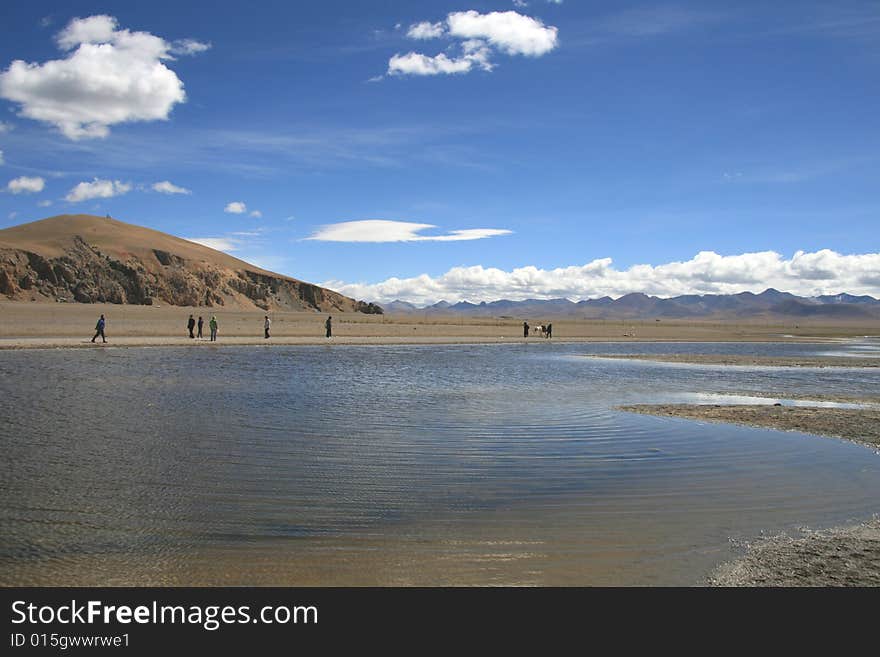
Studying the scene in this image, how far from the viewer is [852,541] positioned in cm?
679

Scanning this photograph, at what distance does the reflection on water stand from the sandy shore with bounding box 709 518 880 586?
Result: 290 mm

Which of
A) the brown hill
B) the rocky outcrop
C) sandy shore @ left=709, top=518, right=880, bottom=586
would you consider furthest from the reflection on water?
the brown hill

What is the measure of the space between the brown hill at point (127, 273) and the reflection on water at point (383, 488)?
79035 mm

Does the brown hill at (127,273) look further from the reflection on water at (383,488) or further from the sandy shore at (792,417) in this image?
the sandy shore at (792,417)

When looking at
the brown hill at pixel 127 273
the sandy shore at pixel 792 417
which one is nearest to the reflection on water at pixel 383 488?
the sandy shore at pixel 792 417

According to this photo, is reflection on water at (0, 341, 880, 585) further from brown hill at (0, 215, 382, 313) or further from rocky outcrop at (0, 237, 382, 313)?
brown hill at (0, 215, 382, 313)

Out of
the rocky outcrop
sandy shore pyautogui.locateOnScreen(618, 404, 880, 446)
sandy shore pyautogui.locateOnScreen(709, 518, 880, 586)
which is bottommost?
sandy shore pyautogui.locateOnScreen(709, 518, 880, 586)

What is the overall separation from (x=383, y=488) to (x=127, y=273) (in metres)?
99.7

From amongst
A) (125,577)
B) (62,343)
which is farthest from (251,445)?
(62,343)

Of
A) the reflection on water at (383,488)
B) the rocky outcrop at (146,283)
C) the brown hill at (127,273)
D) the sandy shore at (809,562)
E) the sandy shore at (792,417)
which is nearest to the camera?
the sandy shore at (809,562)

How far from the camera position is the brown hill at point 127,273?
8638 centimetres

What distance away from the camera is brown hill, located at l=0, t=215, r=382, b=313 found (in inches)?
3401

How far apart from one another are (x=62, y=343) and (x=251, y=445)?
28.7 meters
